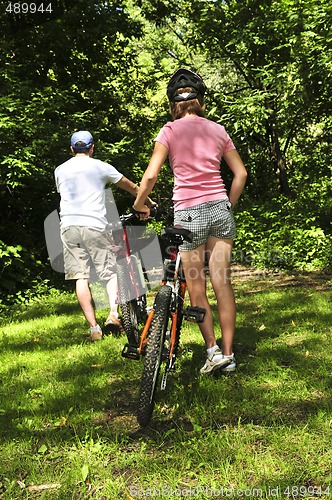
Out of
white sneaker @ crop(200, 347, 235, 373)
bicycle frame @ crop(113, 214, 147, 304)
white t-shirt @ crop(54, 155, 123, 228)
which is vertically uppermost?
white t-shirt @ crop(54, 155, 123, 228)

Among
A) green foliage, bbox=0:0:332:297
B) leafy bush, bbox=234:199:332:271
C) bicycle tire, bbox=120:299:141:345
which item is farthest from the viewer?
leafy bush, bbox=234:199:332:271

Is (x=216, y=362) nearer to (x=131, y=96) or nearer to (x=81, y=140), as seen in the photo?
(x=81, y=140)

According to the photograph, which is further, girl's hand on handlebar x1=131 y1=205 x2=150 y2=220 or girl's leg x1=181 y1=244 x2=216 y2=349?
girl's leg x1=181 y1=244 x2=216 y2=349

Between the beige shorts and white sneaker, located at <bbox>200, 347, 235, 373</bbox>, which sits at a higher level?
the beige shorts

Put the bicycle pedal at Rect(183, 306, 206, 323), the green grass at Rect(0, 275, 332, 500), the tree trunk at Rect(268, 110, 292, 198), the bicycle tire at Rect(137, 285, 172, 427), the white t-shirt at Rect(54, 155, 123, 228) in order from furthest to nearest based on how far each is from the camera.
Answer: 1. the tree trunk at Rect(268, 110, 292, 198)
2. the white t-shirt at Rect(54, 155, 123, 228)
3. the bicycle pedal at Rect(183, 306, 206, 323)
4. the bicycle tire at Rect(137, 285, 172, 427)
5. the green grass at Rect(0, 275, 332, 500)

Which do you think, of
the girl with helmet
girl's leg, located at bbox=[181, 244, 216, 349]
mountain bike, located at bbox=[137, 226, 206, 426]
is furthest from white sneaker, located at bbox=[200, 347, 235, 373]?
mountain bike, located at bbox=[137, 226, 206, 426]

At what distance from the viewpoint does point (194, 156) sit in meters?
3.60

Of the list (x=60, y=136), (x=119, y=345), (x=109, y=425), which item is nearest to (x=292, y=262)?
(x=60, y=136)

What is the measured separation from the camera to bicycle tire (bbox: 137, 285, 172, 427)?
3025 mm

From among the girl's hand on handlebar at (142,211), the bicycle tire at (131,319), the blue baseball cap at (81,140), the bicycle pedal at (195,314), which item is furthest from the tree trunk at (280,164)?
the bicycle pedal at (195,314)

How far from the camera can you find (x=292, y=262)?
987 cm

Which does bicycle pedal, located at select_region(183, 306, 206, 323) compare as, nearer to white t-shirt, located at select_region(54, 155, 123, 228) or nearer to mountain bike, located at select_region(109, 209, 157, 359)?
mountain bike, located at select_region(109, 209, 157, 359)

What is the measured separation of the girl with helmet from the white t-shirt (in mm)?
1319

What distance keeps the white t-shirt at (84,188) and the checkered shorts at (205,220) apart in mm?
1394
